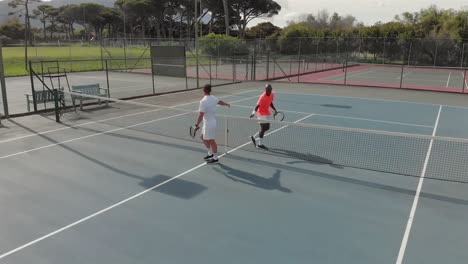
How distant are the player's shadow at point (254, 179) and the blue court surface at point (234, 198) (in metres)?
0.02

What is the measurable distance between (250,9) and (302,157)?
8212 cm

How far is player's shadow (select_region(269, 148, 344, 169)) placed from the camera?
372 inches

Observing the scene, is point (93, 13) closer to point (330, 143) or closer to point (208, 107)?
point (330, 143)

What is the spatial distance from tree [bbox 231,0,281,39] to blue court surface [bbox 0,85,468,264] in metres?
75.9

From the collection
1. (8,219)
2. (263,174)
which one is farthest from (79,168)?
(263,174)

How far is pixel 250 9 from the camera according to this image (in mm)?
86688

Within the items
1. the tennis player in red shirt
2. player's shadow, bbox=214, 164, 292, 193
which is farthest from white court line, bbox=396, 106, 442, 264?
the tennis player in red shirt

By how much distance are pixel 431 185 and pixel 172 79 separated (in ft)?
79.3

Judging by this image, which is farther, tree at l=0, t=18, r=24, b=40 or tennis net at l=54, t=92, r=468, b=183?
tree at l=0, t=18, r=24, b=40

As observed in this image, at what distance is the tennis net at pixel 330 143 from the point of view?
9.07 meters

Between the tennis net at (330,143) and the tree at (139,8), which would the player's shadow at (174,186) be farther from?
the tree at (139,8)

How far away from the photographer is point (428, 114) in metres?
16.3

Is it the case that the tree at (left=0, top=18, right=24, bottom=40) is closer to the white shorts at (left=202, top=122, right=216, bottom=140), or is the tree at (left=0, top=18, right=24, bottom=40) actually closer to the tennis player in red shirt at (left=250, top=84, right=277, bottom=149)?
the tennis player in red shirt at (left=250, top=84, right=277, bottom=149)

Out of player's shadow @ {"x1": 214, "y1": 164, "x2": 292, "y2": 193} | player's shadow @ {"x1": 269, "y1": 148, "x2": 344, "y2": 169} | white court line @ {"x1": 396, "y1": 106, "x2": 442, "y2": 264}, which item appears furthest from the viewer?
player's shadow @ {"x1": 269, "y1": 148, "x2": 344, "y2": 169}
